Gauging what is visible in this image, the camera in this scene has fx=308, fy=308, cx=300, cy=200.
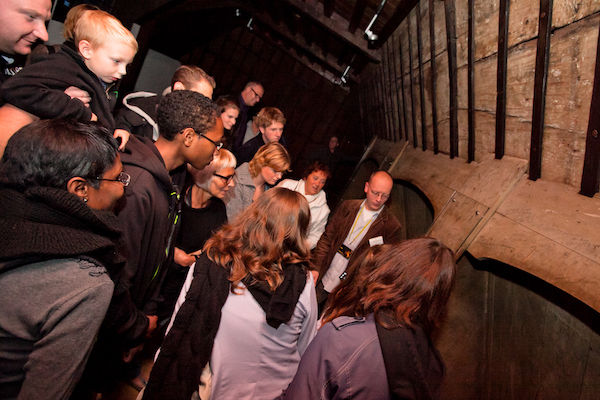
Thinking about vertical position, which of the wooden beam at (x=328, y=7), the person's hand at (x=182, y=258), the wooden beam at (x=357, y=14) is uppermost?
the wooden beam at (x=328, y=7)

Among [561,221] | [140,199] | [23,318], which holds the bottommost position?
[23,318]

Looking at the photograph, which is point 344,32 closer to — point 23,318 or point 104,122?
point 104,122

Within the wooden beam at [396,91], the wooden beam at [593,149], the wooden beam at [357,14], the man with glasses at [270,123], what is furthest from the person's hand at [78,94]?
the wooden beam at [396,91]

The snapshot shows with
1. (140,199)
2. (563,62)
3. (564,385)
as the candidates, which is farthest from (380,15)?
(564,385)

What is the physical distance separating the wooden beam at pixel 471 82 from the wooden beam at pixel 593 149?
1041 mm

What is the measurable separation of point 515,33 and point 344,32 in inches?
140

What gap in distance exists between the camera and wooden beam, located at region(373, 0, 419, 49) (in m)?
3.51

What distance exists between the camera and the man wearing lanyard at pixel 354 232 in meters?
3.26

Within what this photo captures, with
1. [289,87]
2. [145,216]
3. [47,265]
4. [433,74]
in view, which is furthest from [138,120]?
[289,87]

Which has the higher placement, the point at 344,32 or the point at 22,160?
the point at 344,32

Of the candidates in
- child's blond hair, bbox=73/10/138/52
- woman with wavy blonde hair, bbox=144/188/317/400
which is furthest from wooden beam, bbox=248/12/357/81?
woman with wavy blonde hair, bbox=144/188/317/400

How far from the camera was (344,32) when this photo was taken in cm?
497

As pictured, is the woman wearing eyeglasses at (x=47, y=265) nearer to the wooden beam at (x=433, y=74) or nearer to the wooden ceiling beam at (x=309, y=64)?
the wooden beam at (x=433, y=74)

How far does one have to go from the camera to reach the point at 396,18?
3.85m
